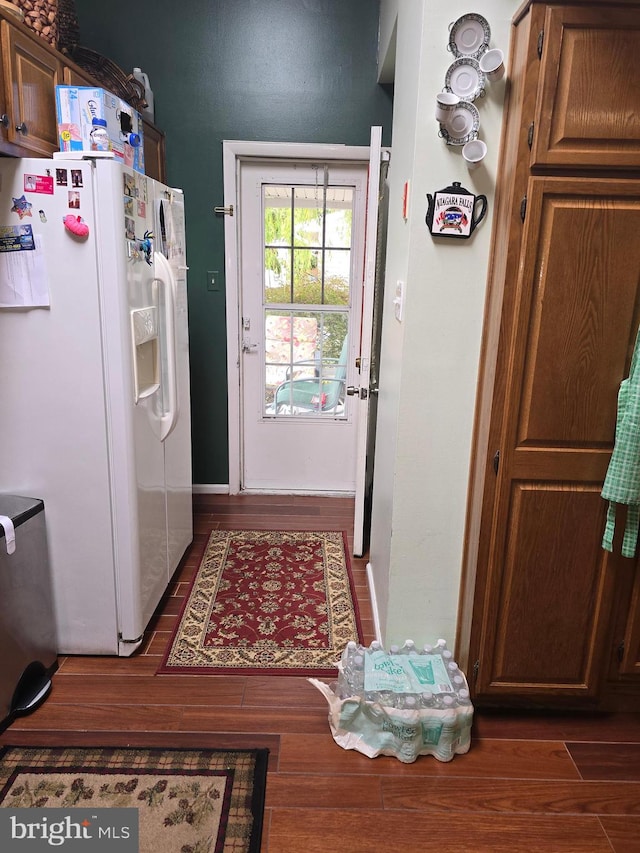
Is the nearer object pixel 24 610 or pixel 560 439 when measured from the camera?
pixel 560 439

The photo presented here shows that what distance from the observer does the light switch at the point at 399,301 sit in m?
2.07

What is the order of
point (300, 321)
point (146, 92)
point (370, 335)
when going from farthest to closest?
1. point (300, 321)
2. point (146, 92)
3. point (370, 335)

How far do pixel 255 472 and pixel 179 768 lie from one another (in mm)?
2384

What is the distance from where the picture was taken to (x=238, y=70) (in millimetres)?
3383

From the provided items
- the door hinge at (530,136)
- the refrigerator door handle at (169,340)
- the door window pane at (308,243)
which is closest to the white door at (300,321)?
the door window pane at (308,243)

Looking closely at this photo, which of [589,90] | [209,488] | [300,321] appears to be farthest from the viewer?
[209,488]

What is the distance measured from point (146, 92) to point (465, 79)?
85.3 inches

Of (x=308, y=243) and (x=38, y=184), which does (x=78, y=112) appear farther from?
(x=308, y=243)

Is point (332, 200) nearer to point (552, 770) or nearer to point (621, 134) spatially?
point (621, 134)

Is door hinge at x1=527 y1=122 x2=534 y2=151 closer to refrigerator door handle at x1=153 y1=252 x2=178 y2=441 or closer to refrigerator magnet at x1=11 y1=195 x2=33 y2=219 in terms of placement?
refrigerator door handle at x1=153 y1=252 x2=178 y2=441

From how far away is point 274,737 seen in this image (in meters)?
1.98

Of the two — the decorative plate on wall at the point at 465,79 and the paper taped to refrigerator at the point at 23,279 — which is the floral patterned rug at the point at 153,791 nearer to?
the paper taped to refrigerator at the point at 23,279

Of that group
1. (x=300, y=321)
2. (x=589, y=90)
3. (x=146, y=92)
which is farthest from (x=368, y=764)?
(x=146, y=92)

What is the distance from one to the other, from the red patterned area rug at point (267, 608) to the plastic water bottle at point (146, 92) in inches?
92.3
